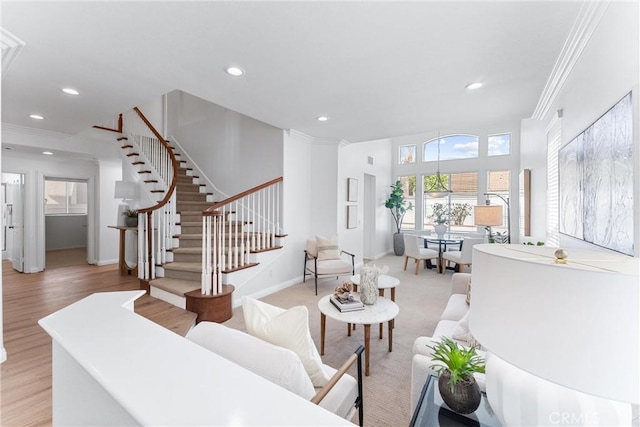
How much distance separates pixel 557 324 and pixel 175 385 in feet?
3.06

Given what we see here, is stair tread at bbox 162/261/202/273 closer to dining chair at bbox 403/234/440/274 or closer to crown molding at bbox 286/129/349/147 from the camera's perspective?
crown molding at bbox 286/129/349/147

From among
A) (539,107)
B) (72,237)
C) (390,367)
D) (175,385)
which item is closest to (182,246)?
(390,367)

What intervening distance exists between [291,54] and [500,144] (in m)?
6.48

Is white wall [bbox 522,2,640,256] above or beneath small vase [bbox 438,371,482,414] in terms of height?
above

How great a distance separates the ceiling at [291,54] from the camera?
68.9 inches

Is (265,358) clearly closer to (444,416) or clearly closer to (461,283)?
(444,416)

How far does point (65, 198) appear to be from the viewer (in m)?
Answer: 7.64

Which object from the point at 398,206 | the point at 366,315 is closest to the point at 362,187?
the point at 398,206

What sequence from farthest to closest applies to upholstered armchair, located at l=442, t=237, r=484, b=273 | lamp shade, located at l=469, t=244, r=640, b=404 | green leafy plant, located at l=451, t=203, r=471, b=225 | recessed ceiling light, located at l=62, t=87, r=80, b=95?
green leafy plant, located at l=451, t=203, r=471, b=225, upholstered armchair, located at l=442, t=237, r=484, b=273, recessed ceiling light, located at l=62, t=87, r=80, b=95, lamp shade, located at l=469, t=244, r=640, b=404

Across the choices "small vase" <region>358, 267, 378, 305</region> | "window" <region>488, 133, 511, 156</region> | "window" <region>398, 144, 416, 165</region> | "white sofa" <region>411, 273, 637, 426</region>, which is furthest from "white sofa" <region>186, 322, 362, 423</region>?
"window" <region>398, 144, 416, 165</region>

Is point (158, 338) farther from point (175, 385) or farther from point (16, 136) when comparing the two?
point (16, 136)

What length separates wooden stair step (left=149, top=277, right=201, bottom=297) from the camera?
3.37 m

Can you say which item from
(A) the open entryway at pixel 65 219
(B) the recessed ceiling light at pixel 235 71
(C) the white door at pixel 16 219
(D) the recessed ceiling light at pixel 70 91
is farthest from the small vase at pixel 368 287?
(A) the open entryway at pixel 65 219

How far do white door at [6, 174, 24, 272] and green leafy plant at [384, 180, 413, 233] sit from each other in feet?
25.9
